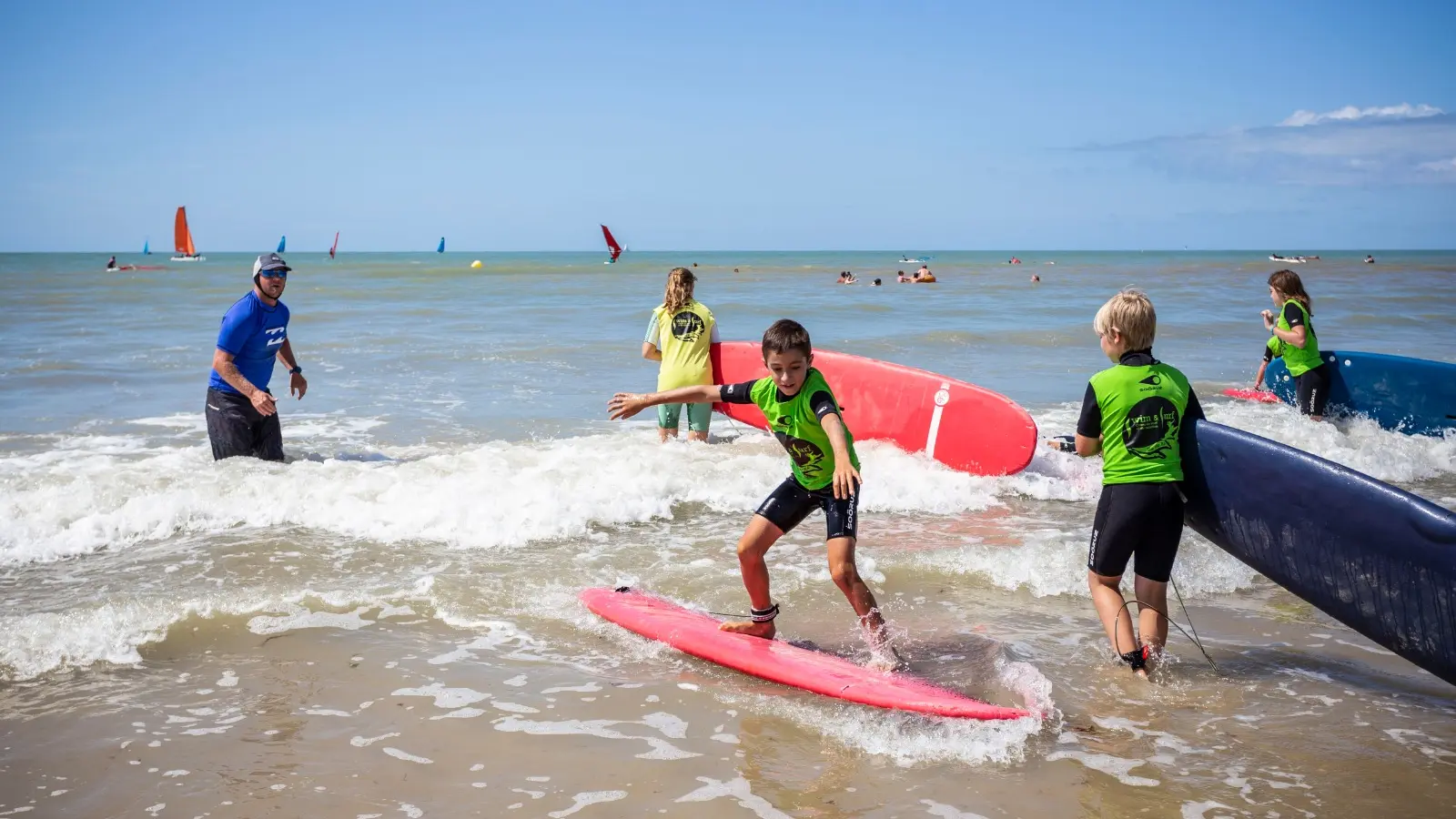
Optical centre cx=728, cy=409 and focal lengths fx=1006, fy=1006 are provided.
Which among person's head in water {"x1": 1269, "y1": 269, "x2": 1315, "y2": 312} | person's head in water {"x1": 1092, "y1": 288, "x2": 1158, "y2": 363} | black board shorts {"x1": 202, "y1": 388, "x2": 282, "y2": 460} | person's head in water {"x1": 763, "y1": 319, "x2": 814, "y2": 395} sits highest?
person's head in water {"x1": 1269, "y1": 269, "x2": 1315, "y2": 312}

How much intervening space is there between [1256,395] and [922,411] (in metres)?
5.45

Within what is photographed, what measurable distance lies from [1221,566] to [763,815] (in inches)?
144

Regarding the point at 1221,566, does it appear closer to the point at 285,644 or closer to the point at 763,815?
the point at 763,815

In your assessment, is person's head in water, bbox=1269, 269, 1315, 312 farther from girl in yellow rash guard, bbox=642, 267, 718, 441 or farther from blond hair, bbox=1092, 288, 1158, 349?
blond hair, bbox=1092, 288, 1158, 349

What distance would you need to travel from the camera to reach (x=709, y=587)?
214 inches

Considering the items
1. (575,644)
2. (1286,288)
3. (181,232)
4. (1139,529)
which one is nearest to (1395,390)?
(1286,288)

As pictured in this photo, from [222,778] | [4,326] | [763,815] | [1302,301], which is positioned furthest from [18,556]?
[4,326]

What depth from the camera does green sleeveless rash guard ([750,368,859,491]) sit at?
4121 millimetres

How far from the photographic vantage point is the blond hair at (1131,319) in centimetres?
392

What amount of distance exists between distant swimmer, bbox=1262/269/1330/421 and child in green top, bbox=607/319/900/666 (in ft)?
20.4

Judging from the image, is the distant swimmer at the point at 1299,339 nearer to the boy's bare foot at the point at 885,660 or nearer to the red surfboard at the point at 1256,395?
the red surfboard at the point at 1256,395

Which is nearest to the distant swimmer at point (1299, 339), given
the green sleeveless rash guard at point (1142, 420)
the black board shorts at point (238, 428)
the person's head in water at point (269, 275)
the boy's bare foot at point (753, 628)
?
the green sleeveless rash guard at point (1142, 420)

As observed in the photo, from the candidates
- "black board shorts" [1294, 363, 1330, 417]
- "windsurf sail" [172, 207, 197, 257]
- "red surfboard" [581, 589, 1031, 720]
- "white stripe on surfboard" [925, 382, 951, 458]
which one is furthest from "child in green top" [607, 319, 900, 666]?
"windsurf sail" [172, 207, 197, 257]

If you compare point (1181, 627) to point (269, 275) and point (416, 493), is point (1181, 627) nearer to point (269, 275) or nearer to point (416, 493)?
point (416, 493)
